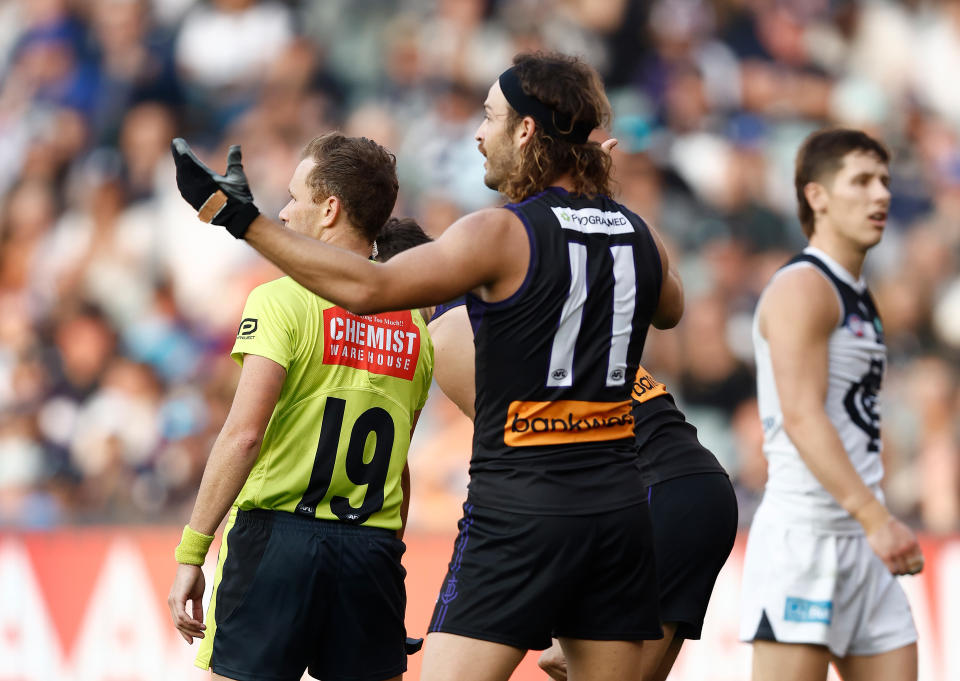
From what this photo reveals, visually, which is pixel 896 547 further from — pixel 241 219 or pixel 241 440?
pixel 241 219

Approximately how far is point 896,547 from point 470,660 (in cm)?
136

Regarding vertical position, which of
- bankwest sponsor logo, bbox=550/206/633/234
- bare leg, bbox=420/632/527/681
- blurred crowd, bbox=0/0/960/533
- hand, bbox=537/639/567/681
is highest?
blurred crowd, bbox=0/0/960/533

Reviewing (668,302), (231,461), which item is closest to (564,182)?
(668,302)

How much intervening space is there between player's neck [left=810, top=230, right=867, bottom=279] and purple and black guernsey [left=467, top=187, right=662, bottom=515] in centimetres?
104

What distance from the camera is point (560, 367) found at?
351 centimetres

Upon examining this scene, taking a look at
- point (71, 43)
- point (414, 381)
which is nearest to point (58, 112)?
point (71, 43)

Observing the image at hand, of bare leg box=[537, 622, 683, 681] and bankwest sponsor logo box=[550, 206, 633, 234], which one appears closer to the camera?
bankwest sponsor logo box=[550, 206, 633, 234]

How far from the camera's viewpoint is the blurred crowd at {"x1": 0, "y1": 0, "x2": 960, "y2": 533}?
9555mm

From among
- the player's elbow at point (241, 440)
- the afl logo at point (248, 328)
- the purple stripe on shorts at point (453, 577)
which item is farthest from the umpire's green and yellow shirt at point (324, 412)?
the purple stripe on shorts at point (453, 577)

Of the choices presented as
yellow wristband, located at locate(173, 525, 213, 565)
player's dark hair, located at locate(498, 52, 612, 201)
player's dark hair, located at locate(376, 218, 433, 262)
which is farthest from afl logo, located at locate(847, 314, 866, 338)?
yellow wristband, located at locate(173, 525, 213, 565)

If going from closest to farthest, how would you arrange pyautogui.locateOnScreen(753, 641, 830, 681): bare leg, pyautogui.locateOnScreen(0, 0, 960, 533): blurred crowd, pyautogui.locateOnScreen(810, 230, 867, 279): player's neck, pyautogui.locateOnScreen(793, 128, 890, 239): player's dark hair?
pyautogui.locateOnScreen(753, 641, 830, 681): bare leg, pyautogui.locateOnScreen(810, 230, 867, 279): player's neck, pyautogui.locateOnScreen(793, 128, 890, 239): player's dark hair, pyautogui.locateOnScreen(0, 0, 960, 533): blurred crowd

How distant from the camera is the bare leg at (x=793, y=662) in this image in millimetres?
4145

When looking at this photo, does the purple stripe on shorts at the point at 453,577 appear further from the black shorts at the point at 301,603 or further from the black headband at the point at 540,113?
the black headband at the point at 540,113

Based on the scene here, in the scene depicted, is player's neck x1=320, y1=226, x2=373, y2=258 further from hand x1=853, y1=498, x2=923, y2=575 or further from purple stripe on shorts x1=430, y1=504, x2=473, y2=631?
hand x1=853, y1=498, x2=923, y2=575
